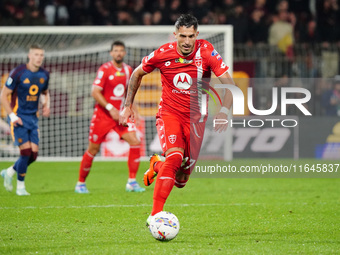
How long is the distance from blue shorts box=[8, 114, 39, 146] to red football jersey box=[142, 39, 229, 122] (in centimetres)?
378

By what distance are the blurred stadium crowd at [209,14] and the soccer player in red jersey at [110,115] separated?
7885 millimetres

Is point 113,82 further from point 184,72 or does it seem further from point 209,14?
point 209,14

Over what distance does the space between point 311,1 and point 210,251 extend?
16.1 metres

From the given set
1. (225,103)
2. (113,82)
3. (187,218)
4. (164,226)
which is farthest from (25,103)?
(164,226)

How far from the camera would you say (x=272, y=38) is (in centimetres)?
1886

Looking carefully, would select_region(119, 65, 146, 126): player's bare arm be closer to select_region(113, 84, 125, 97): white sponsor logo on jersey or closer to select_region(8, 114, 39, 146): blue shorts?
select_region(8, 114, 39, 146): blue shorts

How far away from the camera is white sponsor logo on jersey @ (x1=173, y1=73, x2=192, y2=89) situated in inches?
276

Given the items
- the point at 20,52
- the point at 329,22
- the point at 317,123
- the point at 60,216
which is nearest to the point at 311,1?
the point at 329,22

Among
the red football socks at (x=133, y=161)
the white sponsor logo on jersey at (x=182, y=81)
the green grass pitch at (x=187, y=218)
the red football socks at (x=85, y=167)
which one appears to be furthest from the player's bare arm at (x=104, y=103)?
the white sponsor logo on jersey at (x=182, y=81)

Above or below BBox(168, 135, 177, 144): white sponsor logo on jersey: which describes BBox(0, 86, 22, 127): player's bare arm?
above

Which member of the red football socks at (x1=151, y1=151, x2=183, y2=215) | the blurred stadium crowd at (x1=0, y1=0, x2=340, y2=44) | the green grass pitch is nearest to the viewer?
the green grass pitch

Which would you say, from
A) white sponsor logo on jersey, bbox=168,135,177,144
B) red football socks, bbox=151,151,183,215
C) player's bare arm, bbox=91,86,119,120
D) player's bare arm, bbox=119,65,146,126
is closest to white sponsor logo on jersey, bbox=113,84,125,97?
player's bare arm, bbox=91,86,119,120

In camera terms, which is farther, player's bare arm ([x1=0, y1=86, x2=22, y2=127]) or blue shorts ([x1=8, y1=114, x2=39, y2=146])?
blue shorts ([x1=8, y1=114, x2=39, y2=146])

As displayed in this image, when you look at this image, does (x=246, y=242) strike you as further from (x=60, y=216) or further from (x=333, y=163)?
(x=333, y=163)
